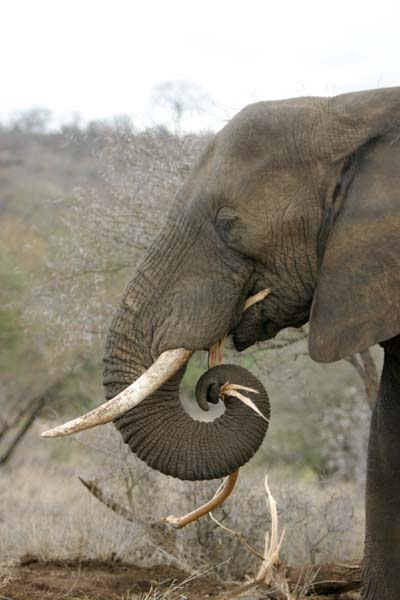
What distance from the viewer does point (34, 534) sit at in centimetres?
767

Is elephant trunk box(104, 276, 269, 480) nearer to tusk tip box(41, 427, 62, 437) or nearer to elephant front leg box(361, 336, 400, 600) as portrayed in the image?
tusk tip box(41, 427, 62, 437)

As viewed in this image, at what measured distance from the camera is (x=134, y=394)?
5.04 meters

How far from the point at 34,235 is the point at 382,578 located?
11.3m

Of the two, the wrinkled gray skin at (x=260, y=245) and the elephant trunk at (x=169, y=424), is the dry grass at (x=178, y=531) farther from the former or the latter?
the wrinkled gray skin at (x=260, y=245)

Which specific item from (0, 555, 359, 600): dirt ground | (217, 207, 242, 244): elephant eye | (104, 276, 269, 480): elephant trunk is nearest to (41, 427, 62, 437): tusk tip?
(104, 276, 269, 480): elephant trunk

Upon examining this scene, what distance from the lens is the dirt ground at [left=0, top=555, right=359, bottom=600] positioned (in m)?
6.30

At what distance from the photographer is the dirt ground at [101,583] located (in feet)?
20.7

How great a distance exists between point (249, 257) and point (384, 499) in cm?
152

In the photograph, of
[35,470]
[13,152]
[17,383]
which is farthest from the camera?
[13,152]

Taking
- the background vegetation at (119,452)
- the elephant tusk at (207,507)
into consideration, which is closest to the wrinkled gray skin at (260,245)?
the elephant tusk at (207,507)

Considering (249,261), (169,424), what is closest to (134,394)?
(169,424)

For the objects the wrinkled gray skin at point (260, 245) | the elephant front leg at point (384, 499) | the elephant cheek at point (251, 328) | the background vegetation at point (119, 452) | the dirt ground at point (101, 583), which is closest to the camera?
the wrinkled gray skin at point (260, 245)

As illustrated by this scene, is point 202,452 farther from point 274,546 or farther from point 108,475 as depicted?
point 108,475

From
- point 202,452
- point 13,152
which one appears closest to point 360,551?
point 202,452
